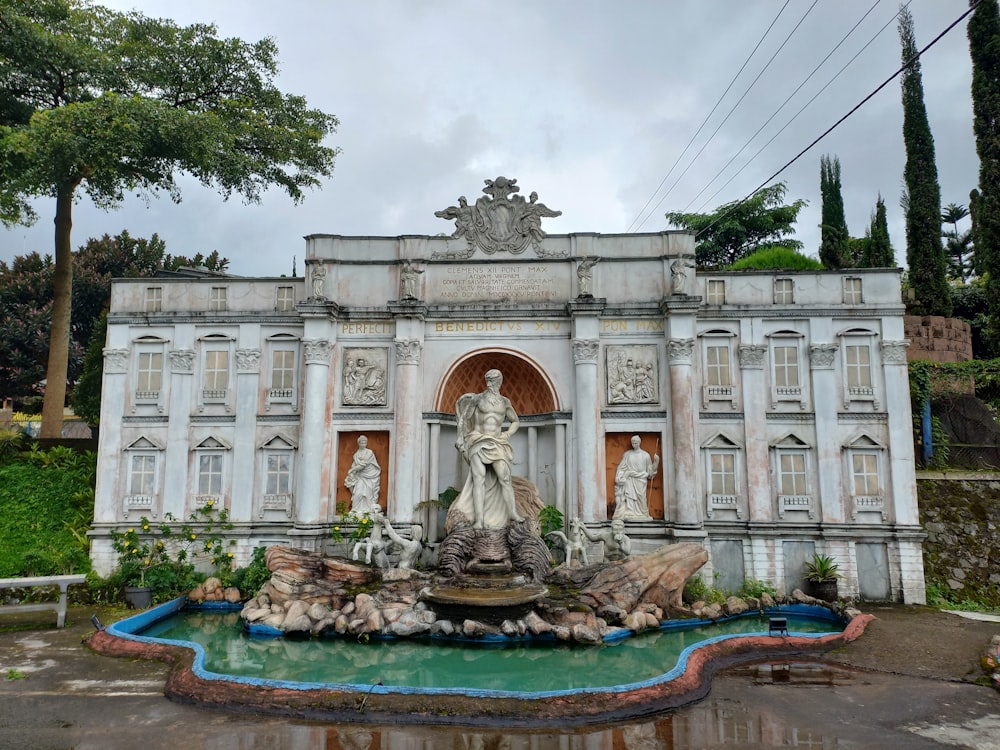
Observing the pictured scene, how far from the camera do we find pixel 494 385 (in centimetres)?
1658

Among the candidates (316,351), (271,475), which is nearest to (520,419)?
(316,351)

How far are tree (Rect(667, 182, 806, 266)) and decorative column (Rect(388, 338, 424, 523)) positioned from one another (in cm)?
2433

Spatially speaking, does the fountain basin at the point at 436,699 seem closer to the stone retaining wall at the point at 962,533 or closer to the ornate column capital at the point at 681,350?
the ornate column capital at the point at 681,350

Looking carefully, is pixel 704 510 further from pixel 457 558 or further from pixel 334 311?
pixel 334 311

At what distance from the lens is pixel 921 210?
30234 millimetres

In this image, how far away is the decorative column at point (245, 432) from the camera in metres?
17.7

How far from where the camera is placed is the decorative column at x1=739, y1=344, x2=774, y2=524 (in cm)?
1706

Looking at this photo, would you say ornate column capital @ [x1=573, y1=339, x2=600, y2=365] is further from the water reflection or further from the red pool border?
the water reflection

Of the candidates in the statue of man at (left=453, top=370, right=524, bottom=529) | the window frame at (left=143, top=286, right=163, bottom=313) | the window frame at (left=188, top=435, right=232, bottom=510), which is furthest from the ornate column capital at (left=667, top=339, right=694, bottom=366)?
the window frame at (left=143, top=286, right=163, bottom=313)

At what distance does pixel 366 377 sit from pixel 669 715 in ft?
39.0

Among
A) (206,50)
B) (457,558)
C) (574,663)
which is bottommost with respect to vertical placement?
(574,663)

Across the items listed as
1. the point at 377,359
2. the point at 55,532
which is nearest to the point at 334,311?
the point at 377,359

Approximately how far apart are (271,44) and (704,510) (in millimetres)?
22028

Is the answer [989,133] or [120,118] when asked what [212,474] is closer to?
[120,118]
